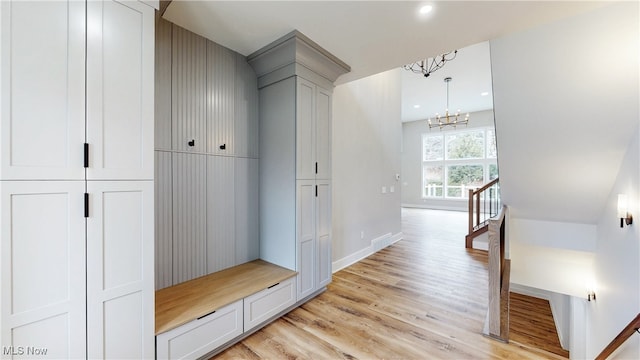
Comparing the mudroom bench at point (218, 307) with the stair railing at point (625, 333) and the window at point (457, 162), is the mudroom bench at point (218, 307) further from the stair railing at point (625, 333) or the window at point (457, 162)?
the window at point (457, 162)

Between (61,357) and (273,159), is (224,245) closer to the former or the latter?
(273,159)

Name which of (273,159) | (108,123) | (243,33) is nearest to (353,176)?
(273,159)

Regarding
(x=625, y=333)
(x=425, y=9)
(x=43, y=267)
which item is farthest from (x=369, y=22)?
(x=625, y=333)

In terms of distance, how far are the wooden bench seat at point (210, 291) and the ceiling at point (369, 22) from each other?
239 centimetres

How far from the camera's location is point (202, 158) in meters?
2.49

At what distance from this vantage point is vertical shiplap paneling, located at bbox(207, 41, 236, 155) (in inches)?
100

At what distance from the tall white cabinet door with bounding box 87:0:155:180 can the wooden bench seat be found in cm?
104

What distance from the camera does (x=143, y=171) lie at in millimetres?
1677

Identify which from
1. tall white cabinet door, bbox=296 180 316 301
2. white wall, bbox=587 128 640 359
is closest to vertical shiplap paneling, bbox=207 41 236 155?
tall white cabinet door, bbox=296 180 316 301

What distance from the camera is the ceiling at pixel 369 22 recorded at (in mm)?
1954

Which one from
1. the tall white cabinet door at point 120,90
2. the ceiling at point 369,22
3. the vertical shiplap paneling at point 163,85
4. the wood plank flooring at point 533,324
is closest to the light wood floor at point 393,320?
the wood plank flooring at point 533,324

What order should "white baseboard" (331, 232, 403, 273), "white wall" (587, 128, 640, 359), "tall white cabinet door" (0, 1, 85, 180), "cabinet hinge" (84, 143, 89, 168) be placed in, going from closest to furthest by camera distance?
"tall white cabinet door" (0, 1, 85, 180)
"cabinet hinge" (84, 143, 89, 168)
"white wall" (587, 128, 640, 359)
"white baseboard" (331, 232, 403, 273)

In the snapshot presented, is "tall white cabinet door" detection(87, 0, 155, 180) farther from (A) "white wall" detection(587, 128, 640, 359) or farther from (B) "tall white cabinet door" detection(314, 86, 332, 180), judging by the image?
(A) "white wall" detection(587, 128, 640, 359)

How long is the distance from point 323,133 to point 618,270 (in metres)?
3.81
